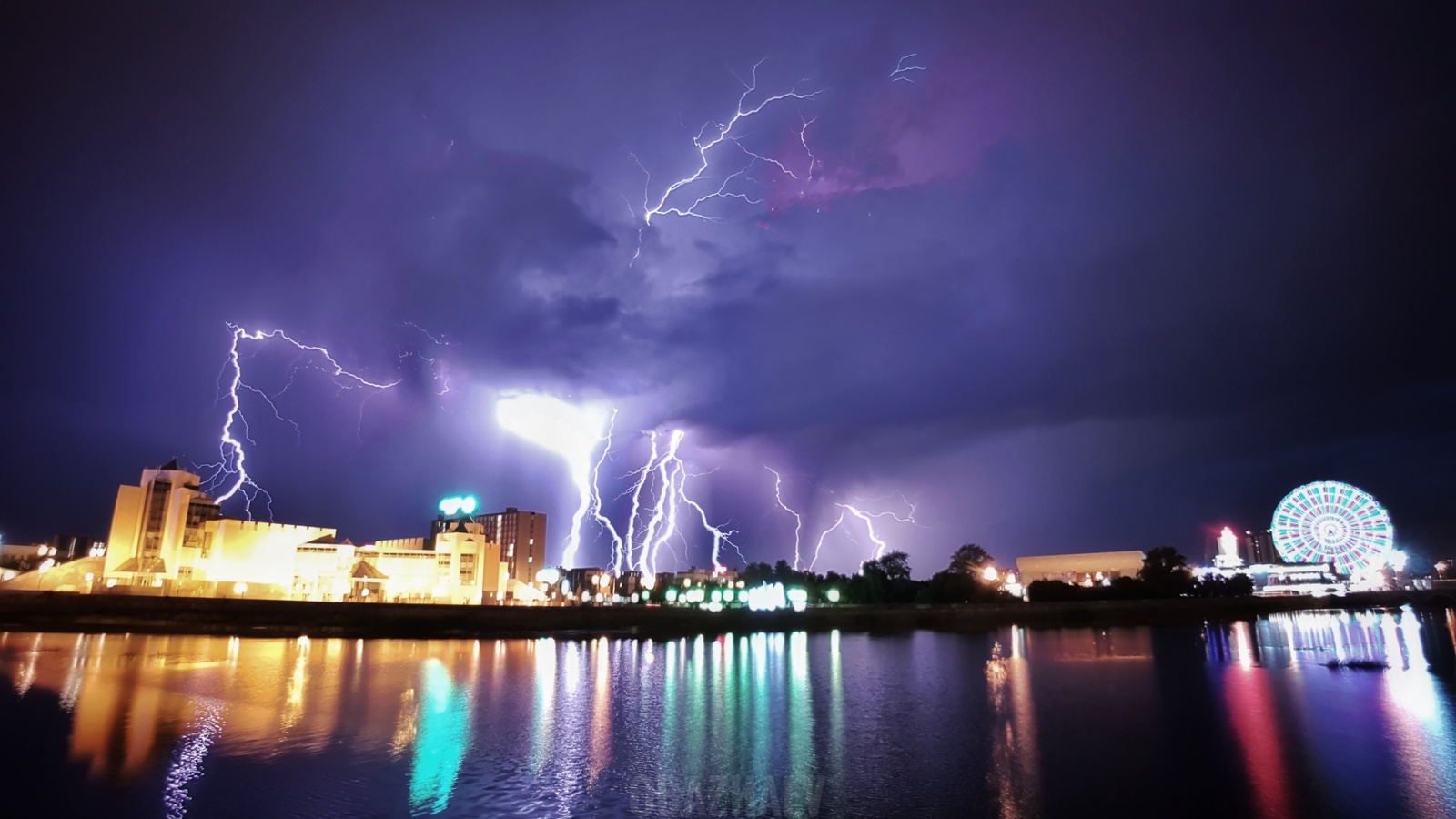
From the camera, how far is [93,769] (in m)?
14.0

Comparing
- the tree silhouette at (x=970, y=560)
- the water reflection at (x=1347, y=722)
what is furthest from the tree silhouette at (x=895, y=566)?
the water reflection at (x=1347, y=722)

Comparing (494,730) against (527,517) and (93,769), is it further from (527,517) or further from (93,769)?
(527,517)

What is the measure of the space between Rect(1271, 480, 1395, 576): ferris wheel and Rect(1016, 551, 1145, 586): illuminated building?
2875 cm

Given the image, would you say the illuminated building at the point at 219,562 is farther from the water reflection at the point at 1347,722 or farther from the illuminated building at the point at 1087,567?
the illuminated building at the point at 1087,567

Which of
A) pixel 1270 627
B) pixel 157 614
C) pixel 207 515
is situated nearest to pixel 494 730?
pixel 157 614

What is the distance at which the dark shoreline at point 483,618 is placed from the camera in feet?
175

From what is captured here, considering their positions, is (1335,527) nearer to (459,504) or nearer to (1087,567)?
(1087,567)

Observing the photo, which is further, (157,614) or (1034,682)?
(157,614)

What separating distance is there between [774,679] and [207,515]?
64.7m

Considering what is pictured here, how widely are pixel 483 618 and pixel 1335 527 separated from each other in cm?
10976

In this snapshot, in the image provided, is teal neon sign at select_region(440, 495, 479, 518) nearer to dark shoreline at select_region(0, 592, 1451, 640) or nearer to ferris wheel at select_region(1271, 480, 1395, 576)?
dark shoreline at select_region(0, 592, 1451, 640)

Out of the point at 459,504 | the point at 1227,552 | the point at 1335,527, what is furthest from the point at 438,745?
the point at 1227,552

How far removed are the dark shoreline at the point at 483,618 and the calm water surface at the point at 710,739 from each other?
1989cm

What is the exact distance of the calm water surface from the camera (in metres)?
12.8
